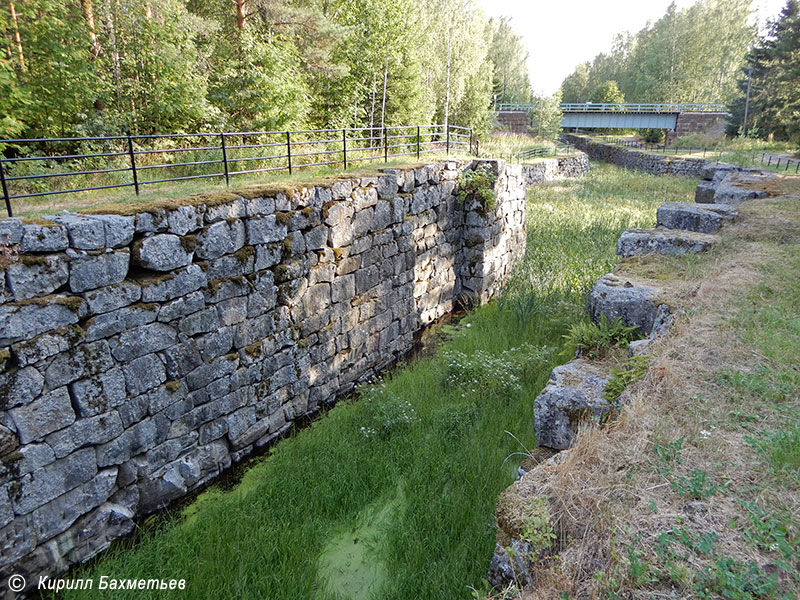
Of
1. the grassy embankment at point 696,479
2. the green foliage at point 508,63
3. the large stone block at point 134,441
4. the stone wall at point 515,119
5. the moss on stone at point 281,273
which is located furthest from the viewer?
the green foliage at point 508,63

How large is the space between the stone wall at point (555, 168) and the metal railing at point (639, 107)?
1658 centimetres

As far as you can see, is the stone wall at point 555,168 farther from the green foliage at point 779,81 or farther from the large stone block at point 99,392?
the large stone block at point 99,392

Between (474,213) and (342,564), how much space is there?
855cm

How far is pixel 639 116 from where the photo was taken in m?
45.4

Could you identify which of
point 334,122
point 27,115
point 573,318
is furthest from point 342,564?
point 334,122

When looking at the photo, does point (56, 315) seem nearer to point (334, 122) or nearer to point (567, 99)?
point (334, 122)

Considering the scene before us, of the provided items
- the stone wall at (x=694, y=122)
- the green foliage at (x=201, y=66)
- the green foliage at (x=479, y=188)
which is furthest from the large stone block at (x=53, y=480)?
the stone wall at (x=694, y=122)

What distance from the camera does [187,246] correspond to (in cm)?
565

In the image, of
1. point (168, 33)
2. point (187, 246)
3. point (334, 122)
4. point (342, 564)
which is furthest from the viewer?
point (334, 122)

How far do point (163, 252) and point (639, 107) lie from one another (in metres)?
57.2

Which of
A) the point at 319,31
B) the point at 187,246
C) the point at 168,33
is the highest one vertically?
the point at 319,31

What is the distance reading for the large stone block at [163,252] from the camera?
519 cm

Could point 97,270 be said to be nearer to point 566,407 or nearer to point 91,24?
point 566,407

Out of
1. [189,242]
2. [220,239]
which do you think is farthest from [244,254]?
[189,242]
